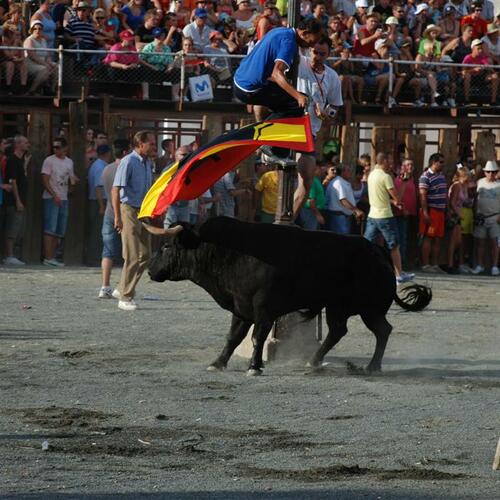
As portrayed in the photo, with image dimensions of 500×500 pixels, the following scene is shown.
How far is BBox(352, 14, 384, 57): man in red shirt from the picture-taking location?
24.8 m

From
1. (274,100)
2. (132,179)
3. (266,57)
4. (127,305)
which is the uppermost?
(266,57)

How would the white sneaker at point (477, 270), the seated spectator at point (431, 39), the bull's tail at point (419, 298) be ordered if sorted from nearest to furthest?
the bull's tail at point (419, 298) → the white sneaker at point (477, 270) → the seated spectator at point (431, 39)

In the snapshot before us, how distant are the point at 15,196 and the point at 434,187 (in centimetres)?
699

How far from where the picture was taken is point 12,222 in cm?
2123

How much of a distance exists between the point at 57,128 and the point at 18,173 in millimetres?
2545

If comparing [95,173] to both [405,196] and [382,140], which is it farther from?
[382,140]

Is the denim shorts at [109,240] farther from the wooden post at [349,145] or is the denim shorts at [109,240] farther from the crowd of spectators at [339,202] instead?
the wooden post at [349,145]

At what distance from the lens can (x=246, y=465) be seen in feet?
27.4

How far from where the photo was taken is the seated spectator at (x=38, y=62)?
22.0 m

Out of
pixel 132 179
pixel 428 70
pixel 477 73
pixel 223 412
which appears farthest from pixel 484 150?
pixel 223 412

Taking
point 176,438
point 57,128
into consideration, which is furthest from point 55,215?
point 176,438

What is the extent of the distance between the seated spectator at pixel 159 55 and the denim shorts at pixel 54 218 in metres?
3.10

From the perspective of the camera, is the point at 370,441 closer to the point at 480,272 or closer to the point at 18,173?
the point at 18,173

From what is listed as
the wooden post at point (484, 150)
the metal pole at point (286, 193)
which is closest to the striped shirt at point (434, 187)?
the wooden post at point (484, 150)
